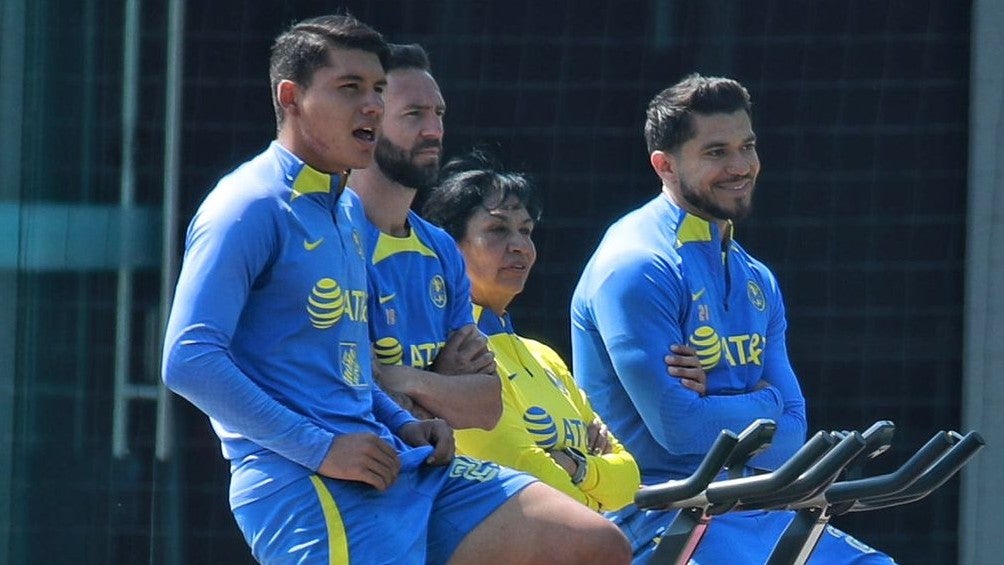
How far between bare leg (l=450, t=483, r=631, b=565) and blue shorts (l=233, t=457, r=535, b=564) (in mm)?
27

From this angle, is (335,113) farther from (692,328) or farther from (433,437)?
(692,328)

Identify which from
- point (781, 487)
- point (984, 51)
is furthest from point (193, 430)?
point (781, 487)

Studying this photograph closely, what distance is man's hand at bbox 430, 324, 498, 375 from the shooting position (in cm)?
386

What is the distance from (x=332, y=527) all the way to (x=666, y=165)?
1679 millimetres

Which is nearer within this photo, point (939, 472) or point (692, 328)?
point (939, 472)

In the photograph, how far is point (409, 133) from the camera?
407 cm

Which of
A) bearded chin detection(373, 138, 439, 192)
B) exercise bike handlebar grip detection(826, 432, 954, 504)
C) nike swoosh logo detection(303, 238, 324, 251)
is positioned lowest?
exercise bike handlebar grip detection(826, 432, 954, 504)

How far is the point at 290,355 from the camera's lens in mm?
3346

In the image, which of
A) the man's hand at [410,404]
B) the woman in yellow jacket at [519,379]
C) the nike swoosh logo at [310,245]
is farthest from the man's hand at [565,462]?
the nike swoosh logo at [310,245]

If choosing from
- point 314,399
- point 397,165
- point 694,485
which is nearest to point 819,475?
point 694,485

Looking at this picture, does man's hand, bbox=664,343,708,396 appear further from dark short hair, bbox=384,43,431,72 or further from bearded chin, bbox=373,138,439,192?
dark short hair, bbox=384,43,431,72

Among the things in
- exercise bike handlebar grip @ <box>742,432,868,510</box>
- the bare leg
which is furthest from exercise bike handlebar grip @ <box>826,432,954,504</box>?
the bare leg

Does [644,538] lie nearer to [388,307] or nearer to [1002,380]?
[388,307]

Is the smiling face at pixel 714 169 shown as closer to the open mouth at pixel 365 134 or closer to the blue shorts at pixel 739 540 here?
the blue shorts at pixel 739 540
